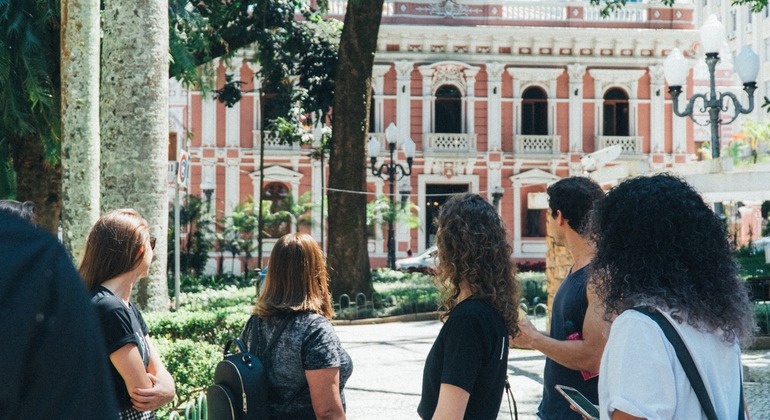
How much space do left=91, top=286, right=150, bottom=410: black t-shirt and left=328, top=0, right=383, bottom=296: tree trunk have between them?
13359 mm

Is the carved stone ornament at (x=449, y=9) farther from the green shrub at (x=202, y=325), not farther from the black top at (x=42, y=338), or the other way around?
the black top at (x=42, y=338)

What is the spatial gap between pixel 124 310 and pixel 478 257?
4.28ft

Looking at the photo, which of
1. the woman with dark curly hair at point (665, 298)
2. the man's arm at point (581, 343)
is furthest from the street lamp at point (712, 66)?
the woman with dark curly hair at point (665, 298)

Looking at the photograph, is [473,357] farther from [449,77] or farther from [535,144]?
[535,144]

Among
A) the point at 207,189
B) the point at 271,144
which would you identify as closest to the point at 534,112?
the point at 271,144

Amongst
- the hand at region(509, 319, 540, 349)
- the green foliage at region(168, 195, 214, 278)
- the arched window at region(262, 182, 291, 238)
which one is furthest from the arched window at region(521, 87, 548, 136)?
the hand at region(509, 319, 540, 349)

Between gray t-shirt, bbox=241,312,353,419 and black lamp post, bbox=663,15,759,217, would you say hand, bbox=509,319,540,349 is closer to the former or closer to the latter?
gray t-shirt, bbox=241,312,353,419

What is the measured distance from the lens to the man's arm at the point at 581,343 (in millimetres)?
3213

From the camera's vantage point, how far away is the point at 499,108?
119ft

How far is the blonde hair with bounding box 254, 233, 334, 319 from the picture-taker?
3479 mm

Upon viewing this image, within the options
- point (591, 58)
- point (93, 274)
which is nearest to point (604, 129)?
point (591, 58)

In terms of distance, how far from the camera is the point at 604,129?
37.1m

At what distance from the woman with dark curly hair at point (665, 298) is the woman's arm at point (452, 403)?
72cm

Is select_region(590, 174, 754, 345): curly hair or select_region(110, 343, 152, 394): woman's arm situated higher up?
select_region(590, 174, 754, 345): curly hair
